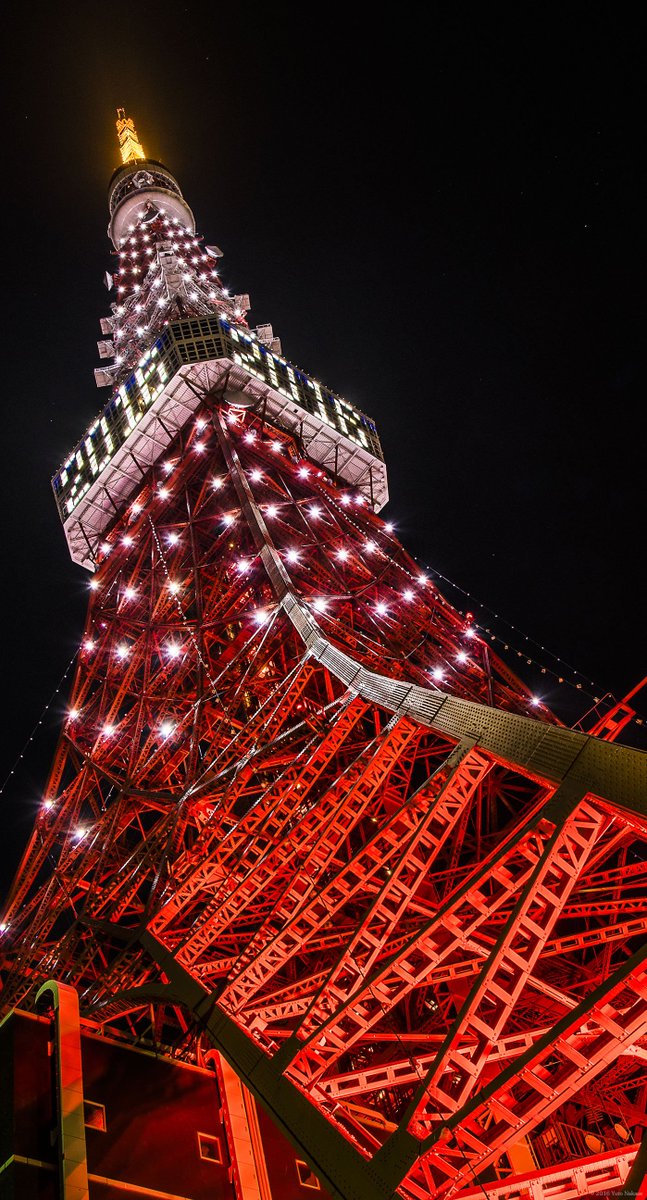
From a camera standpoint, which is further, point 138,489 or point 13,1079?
point 138,489

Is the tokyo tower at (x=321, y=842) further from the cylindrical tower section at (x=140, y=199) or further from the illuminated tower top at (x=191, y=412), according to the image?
the cylindrical tower section at (x=140, y=199)

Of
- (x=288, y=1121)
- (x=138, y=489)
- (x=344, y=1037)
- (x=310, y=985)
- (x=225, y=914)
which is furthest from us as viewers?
(x=138, y=489)

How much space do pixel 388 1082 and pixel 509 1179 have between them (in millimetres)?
2175

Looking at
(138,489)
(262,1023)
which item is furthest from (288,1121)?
(138,489)

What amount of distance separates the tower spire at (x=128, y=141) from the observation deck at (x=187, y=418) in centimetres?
3559

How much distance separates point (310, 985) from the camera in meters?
13.2

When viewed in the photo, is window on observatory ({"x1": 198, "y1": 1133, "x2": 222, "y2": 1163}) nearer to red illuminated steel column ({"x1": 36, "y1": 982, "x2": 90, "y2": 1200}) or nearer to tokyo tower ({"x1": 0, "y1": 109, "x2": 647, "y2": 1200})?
tokyo tower ({"x1": 0, "y1": 109, "x2": 647, "y2": 1200})

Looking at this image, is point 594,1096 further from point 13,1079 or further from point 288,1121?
point 13,1079

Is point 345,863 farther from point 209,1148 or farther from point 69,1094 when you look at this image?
point 69,1094

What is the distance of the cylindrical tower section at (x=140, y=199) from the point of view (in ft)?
181

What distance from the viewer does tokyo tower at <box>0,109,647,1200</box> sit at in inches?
304

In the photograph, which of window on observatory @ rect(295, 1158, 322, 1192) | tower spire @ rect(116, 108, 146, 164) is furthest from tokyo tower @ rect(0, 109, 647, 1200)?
tower spire @ rect(116, 108, 146, 164)

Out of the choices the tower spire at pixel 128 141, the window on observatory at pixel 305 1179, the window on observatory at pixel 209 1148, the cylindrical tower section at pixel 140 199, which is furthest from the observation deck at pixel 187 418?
the tower spire at pixel 128 141

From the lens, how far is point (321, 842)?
13.5 metres
